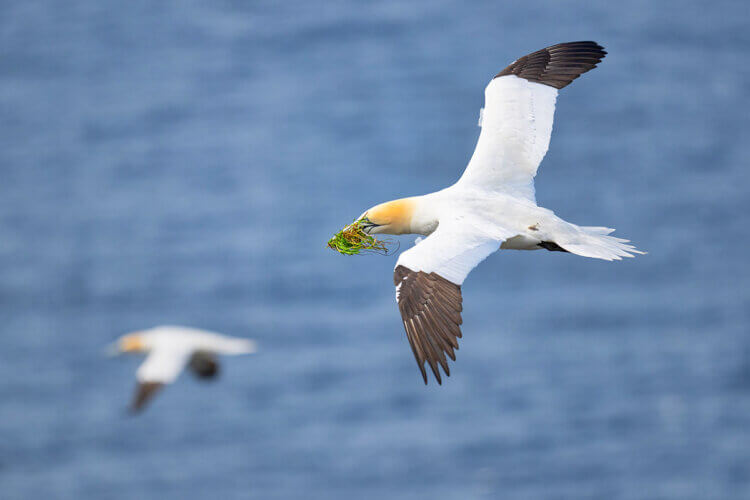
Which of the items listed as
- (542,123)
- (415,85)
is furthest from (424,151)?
(542,123)

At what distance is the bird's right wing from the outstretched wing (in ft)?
17.2

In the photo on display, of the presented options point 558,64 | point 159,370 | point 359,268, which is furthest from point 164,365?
point 359,268

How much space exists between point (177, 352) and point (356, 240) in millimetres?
5407

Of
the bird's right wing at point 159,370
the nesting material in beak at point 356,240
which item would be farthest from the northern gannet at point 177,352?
the nesting material in beak at point 356,240

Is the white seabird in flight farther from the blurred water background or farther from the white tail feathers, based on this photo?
the blurred water background

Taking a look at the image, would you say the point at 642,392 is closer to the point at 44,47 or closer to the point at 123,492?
the point at 123,492

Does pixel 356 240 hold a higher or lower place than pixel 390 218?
lower

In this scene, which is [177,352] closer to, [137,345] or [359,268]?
[137,345]

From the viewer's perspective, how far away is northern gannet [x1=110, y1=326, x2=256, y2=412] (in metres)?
15.8

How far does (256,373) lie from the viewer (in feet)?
148

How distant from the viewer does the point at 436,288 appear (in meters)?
10.4

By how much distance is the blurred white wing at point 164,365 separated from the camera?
15625 millimetres

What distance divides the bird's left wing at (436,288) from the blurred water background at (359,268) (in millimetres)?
30660

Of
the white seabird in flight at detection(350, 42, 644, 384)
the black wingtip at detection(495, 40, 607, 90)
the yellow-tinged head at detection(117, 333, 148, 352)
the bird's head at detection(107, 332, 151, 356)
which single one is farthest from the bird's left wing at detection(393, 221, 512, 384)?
the yellow-tinged head at detection(117, 333, 148, 352)
